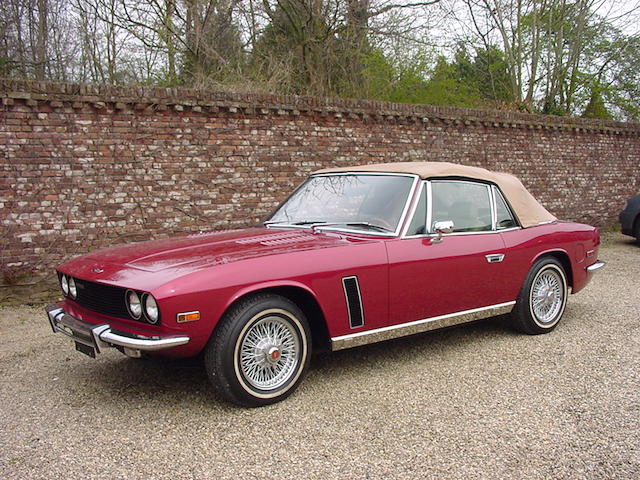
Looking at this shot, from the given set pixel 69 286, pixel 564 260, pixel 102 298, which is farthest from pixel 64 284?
pixel 564 260

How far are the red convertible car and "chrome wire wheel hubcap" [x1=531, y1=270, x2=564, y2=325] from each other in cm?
1

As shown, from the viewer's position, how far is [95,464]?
2.83m

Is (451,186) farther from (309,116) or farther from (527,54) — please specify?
(527,54)

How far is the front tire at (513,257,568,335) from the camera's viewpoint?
4977 mm

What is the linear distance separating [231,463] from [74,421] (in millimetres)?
1179

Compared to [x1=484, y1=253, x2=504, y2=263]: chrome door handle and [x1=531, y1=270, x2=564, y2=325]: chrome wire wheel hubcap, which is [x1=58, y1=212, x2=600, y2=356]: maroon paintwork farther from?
[x1=531, y1=270, x2=564, y2=325]: chrome wire wheel hubcap

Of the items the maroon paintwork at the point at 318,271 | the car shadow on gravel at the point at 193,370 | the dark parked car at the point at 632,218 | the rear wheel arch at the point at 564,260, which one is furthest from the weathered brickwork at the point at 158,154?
the dark parked car at the point at 632,218

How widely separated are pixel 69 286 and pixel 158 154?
12.1ft

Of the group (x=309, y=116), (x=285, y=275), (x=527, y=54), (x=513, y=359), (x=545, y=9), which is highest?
(x=545, y=9)

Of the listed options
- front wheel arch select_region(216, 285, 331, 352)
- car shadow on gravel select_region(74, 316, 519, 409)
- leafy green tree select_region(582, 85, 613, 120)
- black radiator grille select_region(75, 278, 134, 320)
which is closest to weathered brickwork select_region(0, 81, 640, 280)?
car shadow on gravel select_region(74, 316, 519, 409)

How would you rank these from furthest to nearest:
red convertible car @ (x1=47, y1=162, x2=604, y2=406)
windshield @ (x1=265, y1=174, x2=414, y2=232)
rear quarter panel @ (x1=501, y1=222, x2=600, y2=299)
A: 1. rear quarter panel @ (x1=501, y1=222, x2=600, y2=299)
2. windshield @ (x1=265, y1=174, x2=414, y2=232)
3. red convertible car @ (x1=47, y1=162, x2=604, y2=406)

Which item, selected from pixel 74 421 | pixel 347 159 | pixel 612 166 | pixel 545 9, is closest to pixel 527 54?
pixel 545 9

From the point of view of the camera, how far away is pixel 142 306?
3217mm

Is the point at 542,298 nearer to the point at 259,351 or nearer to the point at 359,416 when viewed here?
the point at 359,416
